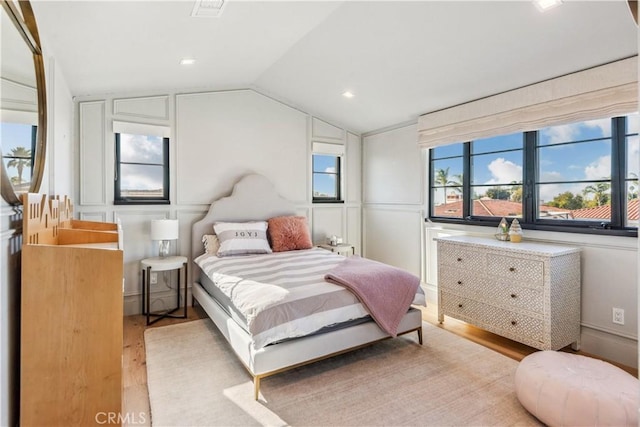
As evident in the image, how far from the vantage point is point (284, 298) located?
221 cm

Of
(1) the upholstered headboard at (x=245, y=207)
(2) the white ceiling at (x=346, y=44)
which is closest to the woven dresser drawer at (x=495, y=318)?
(2) the white ceiling at (x=346, y=44)

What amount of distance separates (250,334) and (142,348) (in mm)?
1342

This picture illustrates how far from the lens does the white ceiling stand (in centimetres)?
215

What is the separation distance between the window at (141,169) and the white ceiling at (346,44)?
21.6 inches

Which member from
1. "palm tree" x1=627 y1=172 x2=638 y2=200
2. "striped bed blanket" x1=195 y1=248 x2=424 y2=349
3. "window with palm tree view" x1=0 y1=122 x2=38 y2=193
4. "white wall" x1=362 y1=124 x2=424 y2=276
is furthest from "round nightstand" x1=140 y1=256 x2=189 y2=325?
"palm tree" x1=627 y1=172 x2=638 y2=200

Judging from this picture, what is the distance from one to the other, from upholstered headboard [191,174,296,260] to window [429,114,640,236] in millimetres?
2106

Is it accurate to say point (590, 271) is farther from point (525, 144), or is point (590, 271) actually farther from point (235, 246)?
point (235, 246)

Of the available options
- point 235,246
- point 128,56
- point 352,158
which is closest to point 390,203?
point 352,158

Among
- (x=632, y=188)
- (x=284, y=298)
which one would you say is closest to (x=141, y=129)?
(x=284, y=298)

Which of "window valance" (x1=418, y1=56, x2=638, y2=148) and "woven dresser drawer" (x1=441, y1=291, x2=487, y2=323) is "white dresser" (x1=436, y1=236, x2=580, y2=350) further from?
"window valance" (x1=418, y1=56, x2=638, y2=148)

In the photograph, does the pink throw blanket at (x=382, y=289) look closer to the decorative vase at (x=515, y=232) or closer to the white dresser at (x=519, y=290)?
the white dresser at (x=519, y=290)

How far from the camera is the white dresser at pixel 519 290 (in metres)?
2.60

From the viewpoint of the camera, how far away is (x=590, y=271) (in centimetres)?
276

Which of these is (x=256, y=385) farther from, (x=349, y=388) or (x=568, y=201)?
(x=568, y=201)
